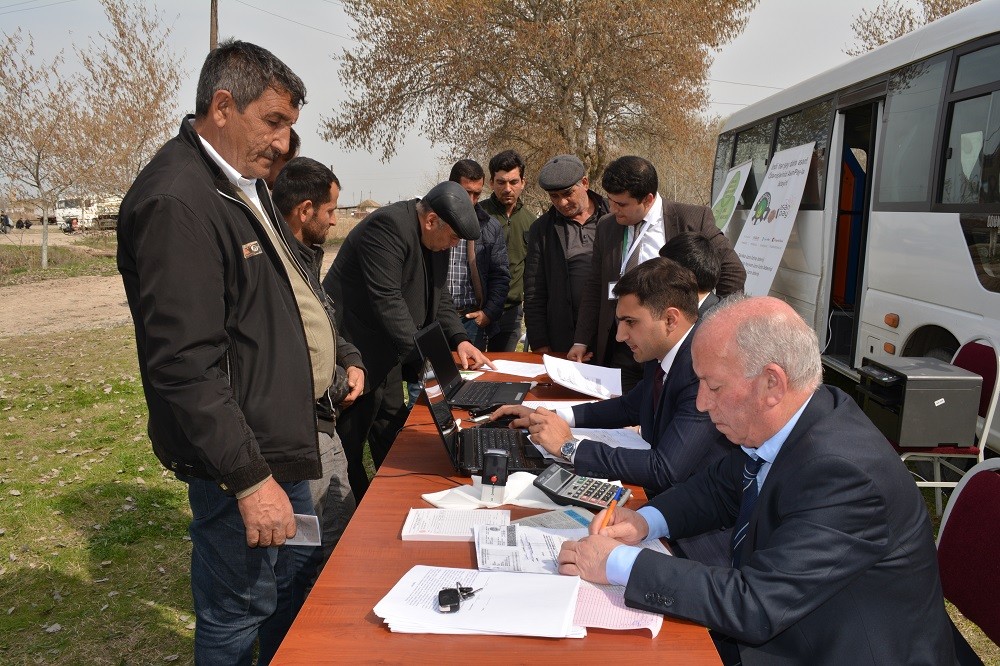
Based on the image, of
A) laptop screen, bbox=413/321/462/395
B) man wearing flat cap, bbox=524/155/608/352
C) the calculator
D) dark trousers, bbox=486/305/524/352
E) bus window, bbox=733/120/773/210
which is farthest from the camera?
bus window, bbox=733/120/773/210

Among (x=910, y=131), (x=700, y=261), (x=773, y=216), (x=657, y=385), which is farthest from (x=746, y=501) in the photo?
(x=773, y=216)

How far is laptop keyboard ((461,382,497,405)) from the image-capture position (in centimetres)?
313

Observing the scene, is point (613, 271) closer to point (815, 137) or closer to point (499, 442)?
point (499, 442)

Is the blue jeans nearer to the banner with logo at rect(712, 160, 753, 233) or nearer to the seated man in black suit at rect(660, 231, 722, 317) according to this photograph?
the seated man in black suit at rect(660, 231, 722, 317)

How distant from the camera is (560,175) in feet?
14.4

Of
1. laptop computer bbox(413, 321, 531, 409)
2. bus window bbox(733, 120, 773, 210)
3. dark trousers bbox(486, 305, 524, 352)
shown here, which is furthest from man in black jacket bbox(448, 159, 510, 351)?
bus window bbox(733, 120, 773, 210)

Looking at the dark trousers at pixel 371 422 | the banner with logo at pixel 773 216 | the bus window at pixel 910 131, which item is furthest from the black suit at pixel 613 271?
the banner with logo at pixel 773 216

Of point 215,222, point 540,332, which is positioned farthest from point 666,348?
point 540,332

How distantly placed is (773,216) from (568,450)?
5.52 meters

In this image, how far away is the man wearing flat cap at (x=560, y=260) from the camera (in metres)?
4.50

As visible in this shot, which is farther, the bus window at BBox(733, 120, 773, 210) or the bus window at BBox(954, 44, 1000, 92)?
the bus window at BBox(733, 120, 773, 210)

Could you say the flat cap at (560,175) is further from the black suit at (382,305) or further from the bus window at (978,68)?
the bus window at (978,68)

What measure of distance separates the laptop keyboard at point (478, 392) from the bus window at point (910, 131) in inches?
125

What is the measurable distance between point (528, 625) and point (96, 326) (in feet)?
36.7
